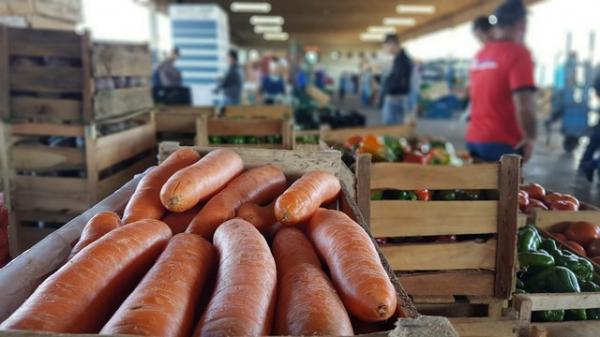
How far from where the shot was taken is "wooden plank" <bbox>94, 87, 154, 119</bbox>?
3.82m

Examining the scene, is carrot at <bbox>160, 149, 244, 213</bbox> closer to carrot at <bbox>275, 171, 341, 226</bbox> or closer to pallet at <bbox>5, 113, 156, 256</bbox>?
carrot at <bbox>275, 171, 341, 226</bbox>

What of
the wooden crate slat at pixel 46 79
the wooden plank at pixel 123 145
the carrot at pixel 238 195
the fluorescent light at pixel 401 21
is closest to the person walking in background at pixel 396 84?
the wooden plank at pixel 123 145

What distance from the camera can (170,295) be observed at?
1.09 meters

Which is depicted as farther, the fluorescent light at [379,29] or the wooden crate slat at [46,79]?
the fluorescent light at [379,29]

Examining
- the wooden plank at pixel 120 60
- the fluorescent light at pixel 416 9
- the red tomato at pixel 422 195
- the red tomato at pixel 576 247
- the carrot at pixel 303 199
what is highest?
the fluorescent light at pixel 416 9

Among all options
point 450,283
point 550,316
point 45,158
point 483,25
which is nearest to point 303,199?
point 450,283

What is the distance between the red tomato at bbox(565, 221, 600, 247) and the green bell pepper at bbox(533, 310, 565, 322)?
762mm

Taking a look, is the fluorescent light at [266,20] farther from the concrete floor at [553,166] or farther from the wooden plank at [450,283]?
the wooden plank at [450,283]

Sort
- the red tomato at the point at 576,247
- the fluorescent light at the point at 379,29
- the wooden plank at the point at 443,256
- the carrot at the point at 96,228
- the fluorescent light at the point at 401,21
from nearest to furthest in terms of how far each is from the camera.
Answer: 1. the carrot at the point at 96,228
2. the wooden plank at the point at 443,256
3. the red tomato at the point at 576,247
4. the fluorescent light at the point at 401,21
5. the fluorescent light at the point at 379,29

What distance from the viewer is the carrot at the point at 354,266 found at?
1.10 metres

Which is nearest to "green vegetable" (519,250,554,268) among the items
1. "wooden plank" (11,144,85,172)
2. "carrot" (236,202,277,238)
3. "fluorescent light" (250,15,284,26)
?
"carrot" (236,202,277,238)

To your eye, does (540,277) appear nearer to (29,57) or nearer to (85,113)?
(85,113)

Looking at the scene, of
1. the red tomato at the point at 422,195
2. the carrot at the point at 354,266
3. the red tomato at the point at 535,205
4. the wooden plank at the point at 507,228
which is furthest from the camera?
the red tomato at the point at 535,205

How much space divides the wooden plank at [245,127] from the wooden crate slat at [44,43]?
1.19m
